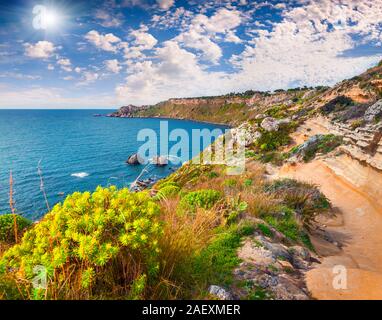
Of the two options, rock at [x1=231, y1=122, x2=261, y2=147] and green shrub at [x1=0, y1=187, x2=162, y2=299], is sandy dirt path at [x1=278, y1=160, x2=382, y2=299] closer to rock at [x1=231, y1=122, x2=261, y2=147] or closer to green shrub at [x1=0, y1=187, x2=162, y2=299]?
green shrub at [x1=0, y1=187, x2=162, y2=299]

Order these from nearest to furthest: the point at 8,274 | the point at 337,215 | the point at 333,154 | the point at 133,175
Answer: the point at 8,274
the point at 337,215
the point at 333,154
the point at 133,175

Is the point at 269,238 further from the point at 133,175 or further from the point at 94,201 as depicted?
the point at 133,175

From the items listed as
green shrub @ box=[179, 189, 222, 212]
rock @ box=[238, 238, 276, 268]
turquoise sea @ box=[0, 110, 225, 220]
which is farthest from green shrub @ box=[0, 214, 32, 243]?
turquoise sea @ box=[0, 110, 225, 220]

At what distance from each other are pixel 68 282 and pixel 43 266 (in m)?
0.28

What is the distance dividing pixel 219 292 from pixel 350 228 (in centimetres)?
796

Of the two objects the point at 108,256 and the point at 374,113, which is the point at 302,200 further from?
the point at 374,113

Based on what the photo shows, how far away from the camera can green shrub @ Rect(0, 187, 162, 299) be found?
259 cm

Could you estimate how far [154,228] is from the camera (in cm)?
286

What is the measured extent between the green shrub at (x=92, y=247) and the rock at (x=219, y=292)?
0.72 meters

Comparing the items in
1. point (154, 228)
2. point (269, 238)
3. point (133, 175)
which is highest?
point (154, 228)

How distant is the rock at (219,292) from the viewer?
10.4 feet

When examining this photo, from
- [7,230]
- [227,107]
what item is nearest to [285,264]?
[7,230]
